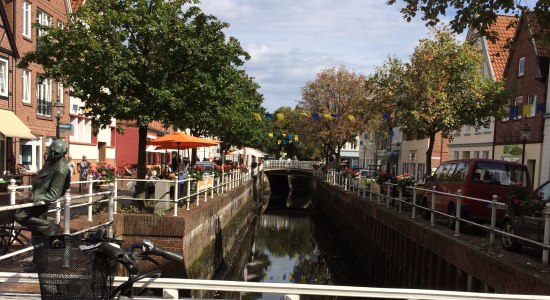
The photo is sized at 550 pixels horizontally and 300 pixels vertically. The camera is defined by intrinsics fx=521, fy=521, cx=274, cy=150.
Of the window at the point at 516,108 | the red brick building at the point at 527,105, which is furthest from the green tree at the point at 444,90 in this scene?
the window at the point at 516,108

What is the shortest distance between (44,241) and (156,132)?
48.6 m

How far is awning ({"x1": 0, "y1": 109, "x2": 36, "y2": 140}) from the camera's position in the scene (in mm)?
21016

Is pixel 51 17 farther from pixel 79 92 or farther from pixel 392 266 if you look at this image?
pixel 392 266

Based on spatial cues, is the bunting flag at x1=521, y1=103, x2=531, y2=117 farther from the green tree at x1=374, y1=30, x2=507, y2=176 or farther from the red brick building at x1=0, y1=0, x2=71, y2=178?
the red brick building at x1=0, y1=0, x2=71, y2=178

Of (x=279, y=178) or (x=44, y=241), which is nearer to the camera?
(x=44, y=241)

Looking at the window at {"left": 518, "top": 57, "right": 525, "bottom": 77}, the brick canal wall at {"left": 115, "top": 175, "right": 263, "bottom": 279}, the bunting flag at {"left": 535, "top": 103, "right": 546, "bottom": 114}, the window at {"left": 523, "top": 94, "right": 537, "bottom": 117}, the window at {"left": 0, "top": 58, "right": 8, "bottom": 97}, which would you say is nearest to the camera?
the brick canal wall at {"left": 115, "top": 175, "right": 263, "bottom": 279}

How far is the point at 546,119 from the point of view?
24984 millimetres

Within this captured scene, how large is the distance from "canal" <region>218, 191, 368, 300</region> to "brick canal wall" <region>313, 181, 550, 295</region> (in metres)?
0.96

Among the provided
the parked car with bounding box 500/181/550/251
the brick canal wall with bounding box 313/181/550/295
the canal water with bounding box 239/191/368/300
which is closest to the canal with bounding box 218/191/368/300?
the canal water with bounding box 239/191/368/300

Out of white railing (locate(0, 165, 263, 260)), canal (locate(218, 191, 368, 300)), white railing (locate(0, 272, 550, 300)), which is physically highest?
white railing (locate(0, 272, 550, 300))

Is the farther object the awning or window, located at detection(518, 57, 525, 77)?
A: window, located at detection(518, 57, 525, 77)

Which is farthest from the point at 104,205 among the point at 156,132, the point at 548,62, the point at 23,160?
the point at 156,132

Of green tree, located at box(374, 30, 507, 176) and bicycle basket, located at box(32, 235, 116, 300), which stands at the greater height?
green tree, located at box(374, 30, 507, 176)

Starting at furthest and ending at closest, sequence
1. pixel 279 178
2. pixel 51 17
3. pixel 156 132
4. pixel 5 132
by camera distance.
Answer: pixel 279 178
pixel 156 132
pixel 51 17
pixel 5 132
